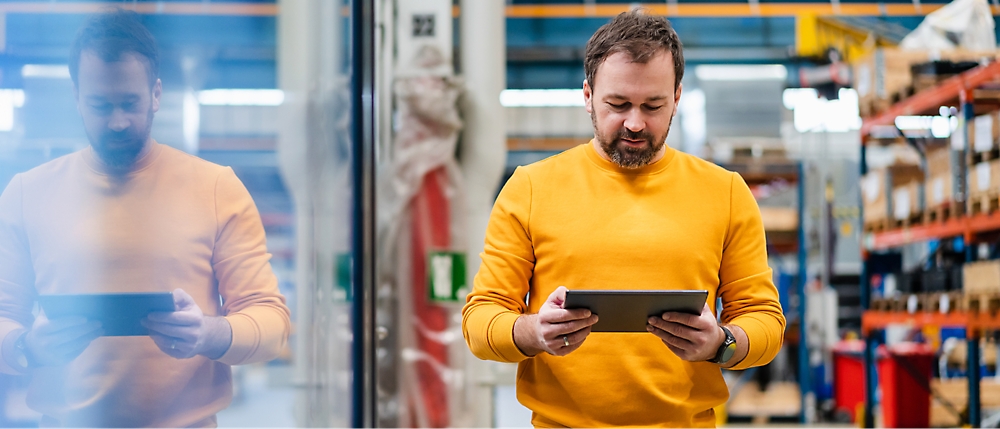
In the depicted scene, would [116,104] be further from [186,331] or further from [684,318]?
[684,318]

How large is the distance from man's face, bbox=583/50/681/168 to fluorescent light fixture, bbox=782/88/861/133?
12.8m

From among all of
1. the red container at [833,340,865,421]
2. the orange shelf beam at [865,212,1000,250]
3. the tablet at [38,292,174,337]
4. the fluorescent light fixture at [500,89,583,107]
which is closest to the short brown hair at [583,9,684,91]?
the tablet at [38,292,174,337]

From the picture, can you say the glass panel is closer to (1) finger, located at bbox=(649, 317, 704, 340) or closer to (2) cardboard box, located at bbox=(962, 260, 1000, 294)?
(1) finger, located at bbox=(649, 317, 704, 340)

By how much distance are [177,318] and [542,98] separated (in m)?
14.8

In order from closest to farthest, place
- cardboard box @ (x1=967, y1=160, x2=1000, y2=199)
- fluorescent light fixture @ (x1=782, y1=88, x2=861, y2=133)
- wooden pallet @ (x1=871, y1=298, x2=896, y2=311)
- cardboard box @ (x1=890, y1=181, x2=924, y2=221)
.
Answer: cardboard box @ (x1=967, y1=160, x2=1000, y2=199) → cardboard box @ (x1=890, y1=181, x2=924, y2=221) → wooden pallet @ (x1=871, y1=298, x2=896, y2=311) → fluorescent light fixture @ (x1=782, y1=88, x2=861, y2=133)

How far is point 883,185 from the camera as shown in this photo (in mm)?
7035

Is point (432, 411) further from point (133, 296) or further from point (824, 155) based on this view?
point (824, 155)

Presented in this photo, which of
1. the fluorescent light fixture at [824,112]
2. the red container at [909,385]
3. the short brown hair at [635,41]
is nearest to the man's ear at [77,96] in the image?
the short brown hair at [635,41]

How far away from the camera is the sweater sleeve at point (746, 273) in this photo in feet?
6.12

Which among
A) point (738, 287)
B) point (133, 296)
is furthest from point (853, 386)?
point (133, 296)

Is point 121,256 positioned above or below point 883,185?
above

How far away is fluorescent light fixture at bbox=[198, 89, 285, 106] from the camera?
5.63ft

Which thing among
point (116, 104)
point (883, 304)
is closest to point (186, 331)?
point (116, 104)

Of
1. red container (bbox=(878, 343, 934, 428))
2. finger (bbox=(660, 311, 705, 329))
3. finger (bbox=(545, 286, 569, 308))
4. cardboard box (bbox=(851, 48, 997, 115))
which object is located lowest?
red container (bbox=(878, 343, 934, 428))
